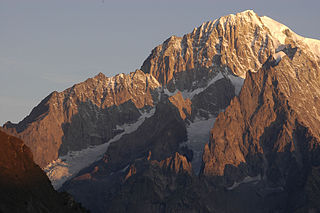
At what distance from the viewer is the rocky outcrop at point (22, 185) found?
145875mm

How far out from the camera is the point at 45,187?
160 meters

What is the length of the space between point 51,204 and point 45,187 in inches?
115

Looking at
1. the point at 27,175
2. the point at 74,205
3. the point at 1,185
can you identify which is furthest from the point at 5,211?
the point at 74,205

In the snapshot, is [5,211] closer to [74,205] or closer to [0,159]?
[0,159]

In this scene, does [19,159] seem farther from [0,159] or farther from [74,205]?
[74,205]

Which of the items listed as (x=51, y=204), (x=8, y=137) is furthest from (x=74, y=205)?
(x=8, y=137)

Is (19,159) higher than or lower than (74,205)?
higher

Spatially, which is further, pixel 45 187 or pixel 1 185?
pixel 45 187

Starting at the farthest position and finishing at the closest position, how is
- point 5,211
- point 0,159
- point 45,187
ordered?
point 45,187, point 0,159, point 5,211

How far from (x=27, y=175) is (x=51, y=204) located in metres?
6.97

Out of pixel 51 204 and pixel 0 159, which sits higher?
pixel 0 159

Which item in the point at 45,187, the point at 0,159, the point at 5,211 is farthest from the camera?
the point at 45,187

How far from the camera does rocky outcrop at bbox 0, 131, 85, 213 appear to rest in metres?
146

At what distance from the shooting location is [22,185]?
5965 inches
